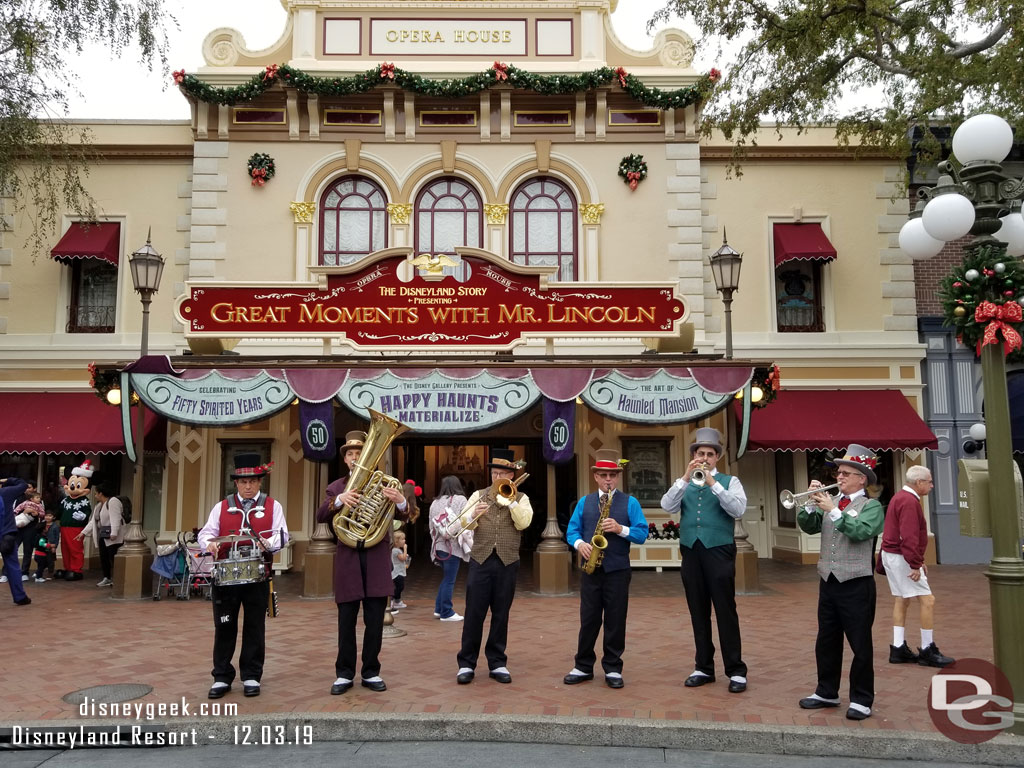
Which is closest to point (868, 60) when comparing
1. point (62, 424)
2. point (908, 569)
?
point (908, 569)

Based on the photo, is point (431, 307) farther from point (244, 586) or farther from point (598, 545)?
point (244, 586)

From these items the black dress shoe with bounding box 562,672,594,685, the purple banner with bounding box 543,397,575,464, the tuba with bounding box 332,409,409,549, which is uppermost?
the purple banner with bounding box 543,397,575,464

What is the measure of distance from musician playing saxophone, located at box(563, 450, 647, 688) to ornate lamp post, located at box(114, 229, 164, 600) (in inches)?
286

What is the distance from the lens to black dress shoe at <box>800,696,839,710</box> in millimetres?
5633

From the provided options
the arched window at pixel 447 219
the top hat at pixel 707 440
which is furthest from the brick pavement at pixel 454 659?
the arched window at pixel 447 219

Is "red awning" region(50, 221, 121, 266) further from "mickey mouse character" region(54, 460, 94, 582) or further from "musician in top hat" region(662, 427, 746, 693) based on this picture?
"musician in top hat" region(662, 427, 746, 693)

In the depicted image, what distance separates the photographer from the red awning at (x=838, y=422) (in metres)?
13.2

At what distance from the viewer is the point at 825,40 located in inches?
461

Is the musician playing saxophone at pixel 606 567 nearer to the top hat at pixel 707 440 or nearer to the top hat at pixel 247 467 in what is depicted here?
the top hat at pixel 707 440

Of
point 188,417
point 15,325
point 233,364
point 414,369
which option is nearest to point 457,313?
point 414,369

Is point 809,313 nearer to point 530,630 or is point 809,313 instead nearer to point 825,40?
point 825,40

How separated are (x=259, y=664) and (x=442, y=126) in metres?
10.8

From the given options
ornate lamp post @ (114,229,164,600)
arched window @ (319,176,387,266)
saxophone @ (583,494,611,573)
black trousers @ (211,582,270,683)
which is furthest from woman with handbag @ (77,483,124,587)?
saxophone @ (583,494,611,573)

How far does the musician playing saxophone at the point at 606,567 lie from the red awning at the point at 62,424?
9.01 m
